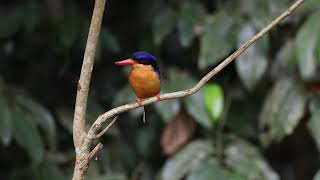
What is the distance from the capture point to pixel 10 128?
8.69ft

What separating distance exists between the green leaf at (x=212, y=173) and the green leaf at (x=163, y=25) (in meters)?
0.59

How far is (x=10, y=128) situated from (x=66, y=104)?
60cm

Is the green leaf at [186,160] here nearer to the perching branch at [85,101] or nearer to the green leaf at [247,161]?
the green leaf at [247,161]

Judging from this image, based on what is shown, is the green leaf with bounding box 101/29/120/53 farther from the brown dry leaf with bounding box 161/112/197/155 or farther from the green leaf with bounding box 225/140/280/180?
the green leaf with bounding box 225/140/280/180

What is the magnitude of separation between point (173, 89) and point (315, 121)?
1.89 feet

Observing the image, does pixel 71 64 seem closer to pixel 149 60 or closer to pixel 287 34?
pixel 287 34

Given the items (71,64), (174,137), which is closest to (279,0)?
(174,137)

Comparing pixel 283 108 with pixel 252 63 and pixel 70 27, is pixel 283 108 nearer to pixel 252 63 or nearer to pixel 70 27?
pixel 252 63

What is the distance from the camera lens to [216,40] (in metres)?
2.76

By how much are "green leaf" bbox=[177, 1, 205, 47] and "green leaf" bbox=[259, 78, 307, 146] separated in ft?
1.37

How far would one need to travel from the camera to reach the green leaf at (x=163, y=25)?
288 cm

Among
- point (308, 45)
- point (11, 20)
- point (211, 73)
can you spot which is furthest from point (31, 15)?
point (211, 73)

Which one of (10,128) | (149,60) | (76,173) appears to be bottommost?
(10,128)

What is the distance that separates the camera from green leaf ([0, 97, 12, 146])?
103 inches
